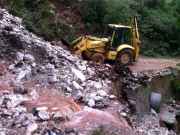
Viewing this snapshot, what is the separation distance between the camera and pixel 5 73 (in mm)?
8078

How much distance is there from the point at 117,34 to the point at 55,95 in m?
4.92

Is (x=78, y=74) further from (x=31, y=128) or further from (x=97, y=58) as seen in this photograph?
(x=31, y=128)

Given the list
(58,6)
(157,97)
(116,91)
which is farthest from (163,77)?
(58,6)

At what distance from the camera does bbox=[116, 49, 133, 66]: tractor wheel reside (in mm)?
11672

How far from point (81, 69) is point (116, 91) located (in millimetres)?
1386

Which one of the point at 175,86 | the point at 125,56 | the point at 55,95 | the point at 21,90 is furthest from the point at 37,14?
the point at 21,90

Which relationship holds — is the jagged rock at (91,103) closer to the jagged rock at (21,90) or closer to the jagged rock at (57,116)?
the jagged rock at (57,116)

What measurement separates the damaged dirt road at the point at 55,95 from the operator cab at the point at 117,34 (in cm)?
183

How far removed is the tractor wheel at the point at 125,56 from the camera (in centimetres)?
1167

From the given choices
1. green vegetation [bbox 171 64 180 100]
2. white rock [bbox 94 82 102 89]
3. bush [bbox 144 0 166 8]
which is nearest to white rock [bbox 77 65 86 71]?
white rock [bbox 94 82 102 89]

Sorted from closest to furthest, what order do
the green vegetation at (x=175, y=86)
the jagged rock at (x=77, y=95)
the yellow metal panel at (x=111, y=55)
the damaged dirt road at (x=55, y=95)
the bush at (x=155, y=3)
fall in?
the damaged dirt road at (x=55, y=95) < the jagged rock at (x=77, y=95) < the yellow metal panel at (x=111, y=55) < the green vegetation at (x=175, y=86) < the bush at (x=155, y=3)

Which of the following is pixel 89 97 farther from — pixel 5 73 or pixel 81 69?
pixel 5 73

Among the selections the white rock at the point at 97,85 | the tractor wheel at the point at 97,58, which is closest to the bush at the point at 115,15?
the tractor wheel at the point at 97,58

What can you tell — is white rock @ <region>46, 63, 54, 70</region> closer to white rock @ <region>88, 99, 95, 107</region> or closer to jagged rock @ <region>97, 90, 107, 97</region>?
jagged rock @ <region>97, 90, 107, 97</region>
